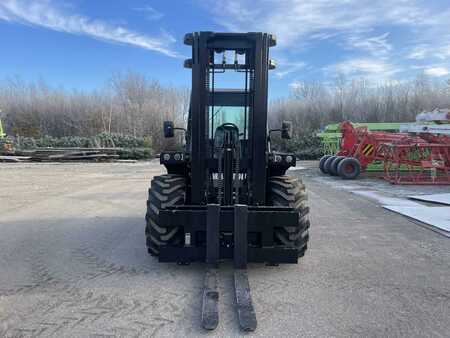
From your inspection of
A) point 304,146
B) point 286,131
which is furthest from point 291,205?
point 304,146

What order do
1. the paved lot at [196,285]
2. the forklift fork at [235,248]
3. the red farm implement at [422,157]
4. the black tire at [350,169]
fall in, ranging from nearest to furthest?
the paved lot at [196,285] < the forklift fork at [235,248] < the red farm implement at [422,157] < the black tire at [350,169]

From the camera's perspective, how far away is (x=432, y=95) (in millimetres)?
32875

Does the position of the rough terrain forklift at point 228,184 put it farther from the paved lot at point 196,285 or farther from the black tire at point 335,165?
the black tire at point 335,165

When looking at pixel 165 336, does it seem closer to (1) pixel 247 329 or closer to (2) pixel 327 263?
(1) pixel 247 329

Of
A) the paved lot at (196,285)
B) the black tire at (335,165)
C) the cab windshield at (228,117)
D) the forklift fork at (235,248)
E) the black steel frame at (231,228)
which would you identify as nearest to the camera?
the paved lot at (196,285)

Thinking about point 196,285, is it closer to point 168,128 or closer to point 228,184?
point 228,184

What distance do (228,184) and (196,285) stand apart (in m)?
1.34

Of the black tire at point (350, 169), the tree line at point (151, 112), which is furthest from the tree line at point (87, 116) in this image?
the black tire at point (350, 169)

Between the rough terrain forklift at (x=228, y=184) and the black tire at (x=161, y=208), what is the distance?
0.01 meters

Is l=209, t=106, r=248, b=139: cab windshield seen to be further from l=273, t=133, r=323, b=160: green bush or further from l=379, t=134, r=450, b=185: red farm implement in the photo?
l=273, t=133, r=323, b=160: green bush

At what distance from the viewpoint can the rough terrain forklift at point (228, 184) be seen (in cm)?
443

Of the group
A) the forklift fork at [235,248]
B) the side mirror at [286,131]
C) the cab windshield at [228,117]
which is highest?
the cab windshield at [228,117]

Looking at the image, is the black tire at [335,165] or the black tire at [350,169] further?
the black tire at [335,165]

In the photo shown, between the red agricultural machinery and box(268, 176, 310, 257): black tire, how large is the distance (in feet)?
33.3
